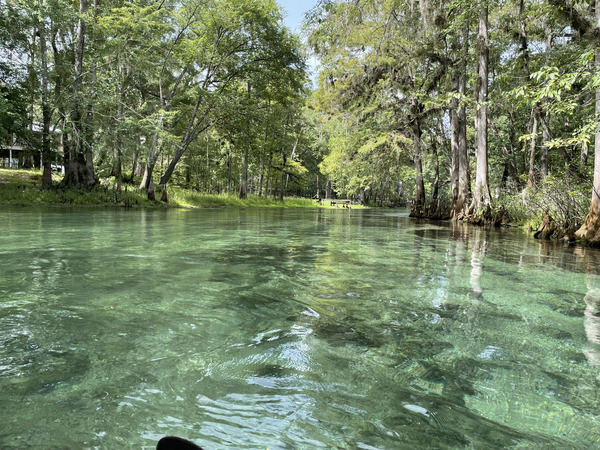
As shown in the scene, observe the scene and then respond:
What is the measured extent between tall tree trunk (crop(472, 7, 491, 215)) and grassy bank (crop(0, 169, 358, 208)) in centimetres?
1781

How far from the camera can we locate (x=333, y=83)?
22359 millimetres

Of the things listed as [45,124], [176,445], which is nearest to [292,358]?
[176,445]

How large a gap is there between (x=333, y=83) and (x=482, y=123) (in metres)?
9.82

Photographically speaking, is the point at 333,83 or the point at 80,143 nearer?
the point at 80,143

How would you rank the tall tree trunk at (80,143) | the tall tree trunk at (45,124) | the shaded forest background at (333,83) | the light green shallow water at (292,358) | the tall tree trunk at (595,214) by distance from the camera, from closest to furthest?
the light green shallow water at (292,358), the tall tree trunk at (595,214), the shaded forest background at (333,83), the tall tree trunk at (45,124), the tall tree trunk at (80,143)

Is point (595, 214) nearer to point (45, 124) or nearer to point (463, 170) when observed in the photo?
point (463, 170)

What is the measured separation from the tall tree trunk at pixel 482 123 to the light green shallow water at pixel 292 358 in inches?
441

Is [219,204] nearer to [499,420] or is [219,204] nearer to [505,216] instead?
[505,216]

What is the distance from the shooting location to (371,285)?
14.6ft

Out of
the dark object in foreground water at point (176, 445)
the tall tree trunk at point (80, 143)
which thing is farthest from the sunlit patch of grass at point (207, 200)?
the dark object in foreground water at point (176, 445)

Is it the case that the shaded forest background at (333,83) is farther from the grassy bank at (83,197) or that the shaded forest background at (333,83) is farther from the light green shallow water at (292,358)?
the light green shallow water at (292,358)

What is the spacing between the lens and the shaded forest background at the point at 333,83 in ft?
48.4

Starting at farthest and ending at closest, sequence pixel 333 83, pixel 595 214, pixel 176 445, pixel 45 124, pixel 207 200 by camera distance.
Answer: pixel 207 200 < pixel 333 83 < pixel 45 124 < pixel 595 214 < pixel 176 445

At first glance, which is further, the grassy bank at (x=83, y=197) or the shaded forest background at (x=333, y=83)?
the grassy bank at (x=83, y=197)
